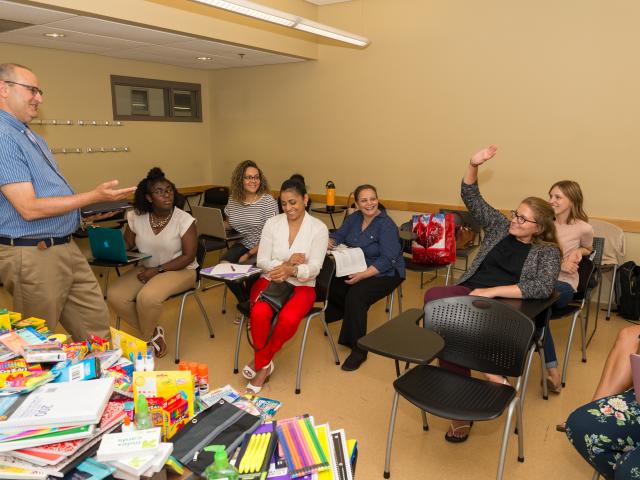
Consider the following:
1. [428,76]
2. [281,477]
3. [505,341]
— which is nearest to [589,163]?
[428,76]

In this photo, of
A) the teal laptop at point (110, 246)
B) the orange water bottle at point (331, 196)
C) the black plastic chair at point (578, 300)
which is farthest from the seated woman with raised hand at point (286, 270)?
the orange water bottle at point (331, 196)

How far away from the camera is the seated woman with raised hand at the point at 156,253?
136 inches

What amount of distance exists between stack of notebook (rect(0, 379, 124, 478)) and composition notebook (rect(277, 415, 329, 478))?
47 centimetres

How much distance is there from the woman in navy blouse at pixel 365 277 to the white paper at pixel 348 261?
52 mm

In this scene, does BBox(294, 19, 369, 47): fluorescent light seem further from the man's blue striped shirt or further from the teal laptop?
the man's blue striped shirt

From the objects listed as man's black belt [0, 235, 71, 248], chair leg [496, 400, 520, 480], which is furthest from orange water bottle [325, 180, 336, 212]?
chair leg [496, 400, 520, 480]

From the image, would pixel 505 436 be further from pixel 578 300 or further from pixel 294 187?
pixel 294 187

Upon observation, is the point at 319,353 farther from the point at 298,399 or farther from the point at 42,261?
the point at 42,261

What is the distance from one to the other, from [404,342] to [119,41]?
14.7 ft

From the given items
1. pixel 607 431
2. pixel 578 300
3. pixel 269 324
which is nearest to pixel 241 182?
pixel 269 324

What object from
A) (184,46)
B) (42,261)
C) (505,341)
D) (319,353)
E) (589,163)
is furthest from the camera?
(184,46)

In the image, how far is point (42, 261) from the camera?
242 cm

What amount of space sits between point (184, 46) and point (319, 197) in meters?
2.41

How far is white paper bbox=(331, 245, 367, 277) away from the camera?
343cm
